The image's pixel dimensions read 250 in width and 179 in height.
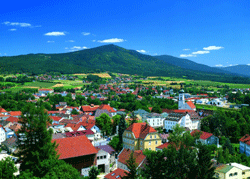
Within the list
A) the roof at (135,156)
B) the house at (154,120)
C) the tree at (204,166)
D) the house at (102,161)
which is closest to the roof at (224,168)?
the tree at (204,166)

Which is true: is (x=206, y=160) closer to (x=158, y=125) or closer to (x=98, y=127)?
(x=98, y=127)

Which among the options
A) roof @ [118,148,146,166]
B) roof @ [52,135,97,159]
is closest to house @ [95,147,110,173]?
roof @ [118,148,146,166]

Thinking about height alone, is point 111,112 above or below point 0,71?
below

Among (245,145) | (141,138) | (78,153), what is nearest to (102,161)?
(78,153)

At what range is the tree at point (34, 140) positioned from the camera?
2170 cm

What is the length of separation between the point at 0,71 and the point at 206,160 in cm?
19197

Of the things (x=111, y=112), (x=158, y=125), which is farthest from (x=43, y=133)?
(x=111, y=112)

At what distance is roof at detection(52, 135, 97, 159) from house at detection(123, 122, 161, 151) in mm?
11947

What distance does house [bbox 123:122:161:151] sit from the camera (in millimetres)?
39031

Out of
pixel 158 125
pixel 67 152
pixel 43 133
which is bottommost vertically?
pixel 158 125

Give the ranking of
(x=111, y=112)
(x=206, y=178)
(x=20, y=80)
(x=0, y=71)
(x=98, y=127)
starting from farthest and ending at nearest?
(x=0, y=71)
(x=20, y=80)
(x=111, y=112)
(x=98, y=127)
(x=206, y=178)

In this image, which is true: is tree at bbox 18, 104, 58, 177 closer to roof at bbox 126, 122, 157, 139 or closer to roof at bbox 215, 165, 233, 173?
roof at bbox 126, 122, 157, 139

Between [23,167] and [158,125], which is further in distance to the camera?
[158,125]

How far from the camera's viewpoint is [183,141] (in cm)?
3053
